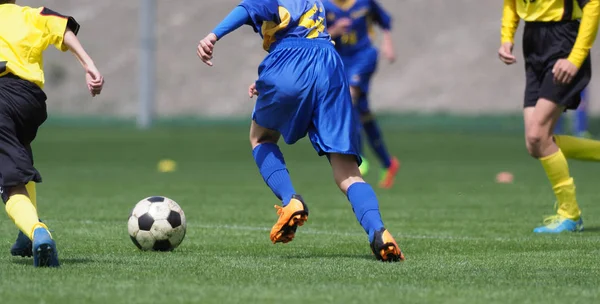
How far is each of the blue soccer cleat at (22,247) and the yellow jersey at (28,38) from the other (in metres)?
0.87

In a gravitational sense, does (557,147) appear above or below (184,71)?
above

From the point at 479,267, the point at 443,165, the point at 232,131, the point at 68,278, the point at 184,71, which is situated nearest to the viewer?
the point at 68,278

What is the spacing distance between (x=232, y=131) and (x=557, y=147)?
67.0 ft

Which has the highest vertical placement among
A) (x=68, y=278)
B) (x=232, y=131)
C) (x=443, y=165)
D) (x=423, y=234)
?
(x=68, y=278)

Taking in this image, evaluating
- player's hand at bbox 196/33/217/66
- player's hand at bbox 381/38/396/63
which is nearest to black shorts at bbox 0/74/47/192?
player's hand at bbox 196/33/217/66

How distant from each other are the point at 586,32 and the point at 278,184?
2677 mm

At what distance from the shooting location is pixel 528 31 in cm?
841

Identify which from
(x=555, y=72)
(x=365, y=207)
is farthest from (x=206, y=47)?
(x=555, y=72)

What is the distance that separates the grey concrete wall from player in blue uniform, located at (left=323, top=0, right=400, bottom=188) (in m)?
33.7

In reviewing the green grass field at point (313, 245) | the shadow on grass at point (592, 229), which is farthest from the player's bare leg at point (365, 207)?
the shadow on grass at point (592, 229)

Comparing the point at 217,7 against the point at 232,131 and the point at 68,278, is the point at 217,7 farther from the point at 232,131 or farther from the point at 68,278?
the point at 68,278

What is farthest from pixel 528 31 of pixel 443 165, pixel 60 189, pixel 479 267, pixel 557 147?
pixel 443 165

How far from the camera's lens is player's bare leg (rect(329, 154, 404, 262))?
243 inches

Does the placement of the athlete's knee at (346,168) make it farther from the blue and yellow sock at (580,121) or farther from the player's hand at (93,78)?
the blue and yellow sock at (580,121)
